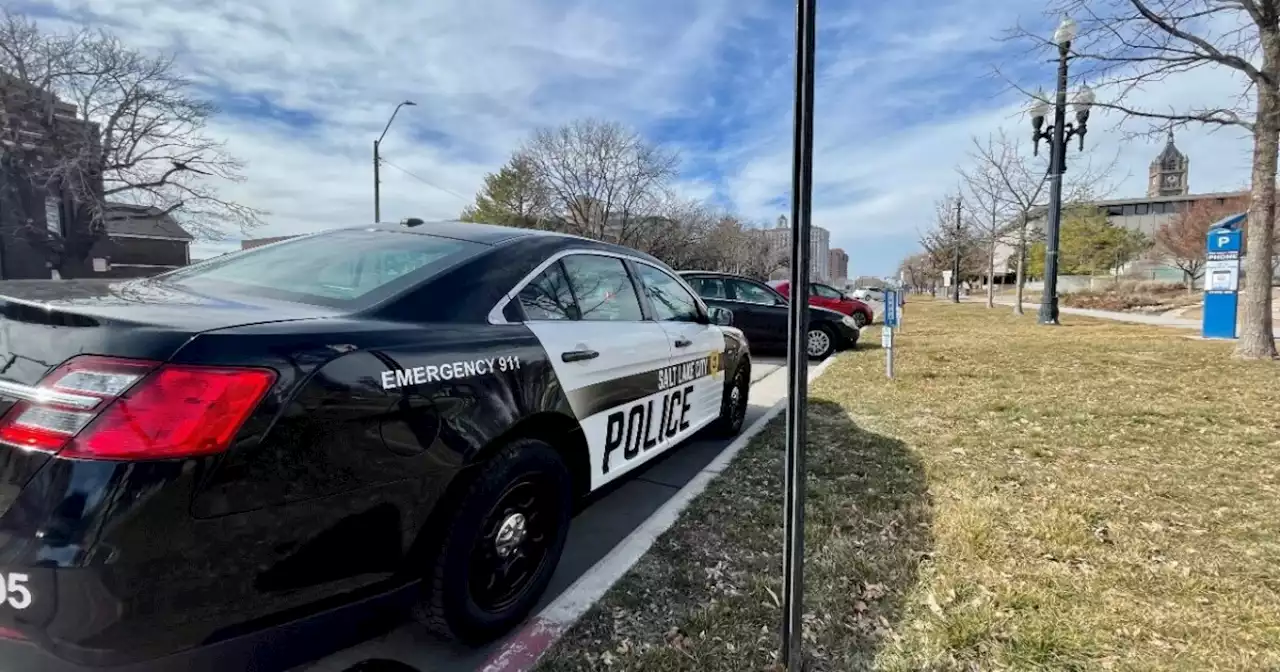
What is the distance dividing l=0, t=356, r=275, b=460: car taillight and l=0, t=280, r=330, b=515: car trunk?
28 millimetres

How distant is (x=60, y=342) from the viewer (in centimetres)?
139

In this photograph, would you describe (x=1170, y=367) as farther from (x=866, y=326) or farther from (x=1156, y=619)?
(x=866, y=326)

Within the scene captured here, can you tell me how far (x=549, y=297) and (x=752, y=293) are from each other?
28.1ft

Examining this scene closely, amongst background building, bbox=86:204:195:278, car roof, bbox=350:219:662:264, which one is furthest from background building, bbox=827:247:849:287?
car roof, bbox=350:219:662:264

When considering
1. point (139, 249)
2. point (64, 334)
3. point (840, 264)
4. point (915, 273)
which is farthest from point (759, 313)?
point (840, 264)

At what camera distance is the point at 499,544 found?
2.21 metres

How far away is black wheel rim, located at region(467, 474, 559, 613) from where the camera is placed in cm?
214

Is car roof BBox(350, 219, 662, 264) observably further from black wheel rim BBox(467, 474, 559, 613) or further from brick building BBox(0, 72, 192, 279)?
brick building BBox(0, 72, 192, 279)

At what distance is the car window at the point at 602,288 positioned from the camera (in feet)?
9.55

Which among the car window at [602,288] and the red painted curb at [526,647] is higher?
the car window at [602,288]

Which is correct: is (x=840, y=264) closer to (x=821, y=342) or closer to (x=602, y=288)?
(x=821, y=342)

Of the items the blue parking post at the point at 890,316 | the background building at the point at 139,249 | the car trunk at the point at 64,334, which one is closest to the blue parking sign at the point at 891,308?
the blue parking post at the point at 890,316

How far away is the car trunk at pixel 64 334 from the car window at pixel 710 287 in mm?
9282

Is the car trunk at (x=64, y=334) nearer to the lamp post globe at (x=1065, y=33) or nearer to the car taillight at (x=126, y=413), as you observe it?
the car taillight at (x=126, y=413)
